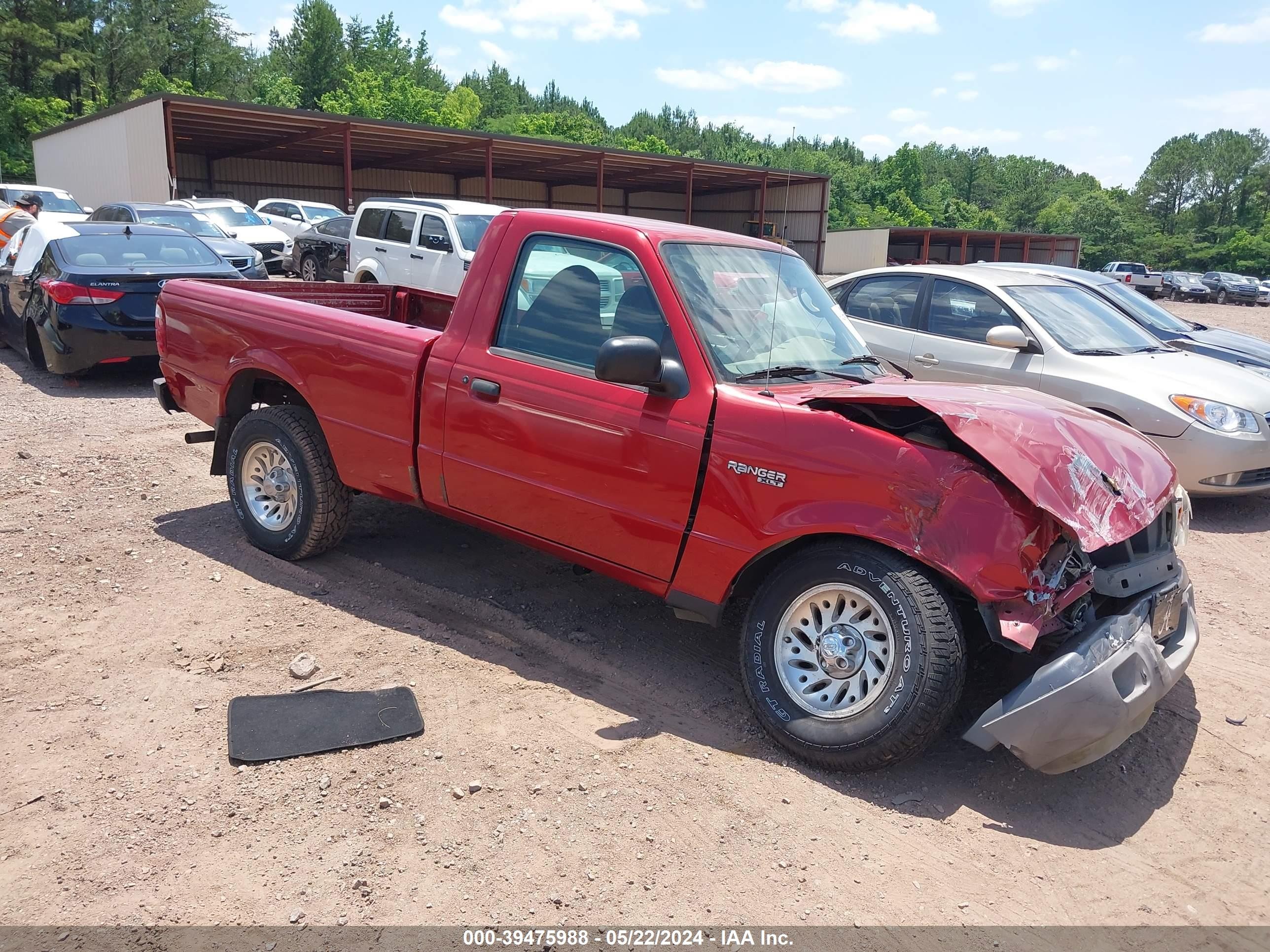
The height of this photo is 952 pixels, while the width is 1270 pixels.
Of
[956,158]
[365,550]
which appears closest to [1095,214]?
[956,158]

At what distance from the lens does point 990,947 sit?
2.80 m

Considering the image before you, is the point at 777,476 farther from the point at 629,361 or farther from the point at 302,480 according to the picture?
the point at 302,480

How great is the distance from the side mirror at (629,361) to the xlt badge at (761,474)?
49 centimetres

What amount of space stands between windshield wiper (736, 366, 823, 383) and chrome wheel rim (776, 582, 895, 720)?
0.95 metres

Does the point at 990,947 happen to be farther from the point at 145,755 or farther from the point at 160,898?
the point at 145,755

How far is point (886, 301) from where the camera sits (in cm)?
885

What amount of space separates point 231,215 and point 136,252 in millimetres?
12067

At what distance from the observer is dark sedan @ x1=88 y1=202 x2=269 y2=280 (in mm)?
12523

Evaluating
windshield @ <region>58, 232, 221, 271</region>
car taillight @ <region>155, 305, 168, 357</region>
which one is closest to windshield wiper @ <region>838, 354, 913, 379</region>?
car taillight @ <region>155, 305, 168, 357</region>

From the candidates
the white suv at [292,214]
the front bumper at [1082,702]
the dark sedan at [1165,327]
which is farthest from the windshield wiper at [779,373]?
the white suv at [292,214]

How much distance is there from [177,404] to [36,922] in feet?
13.5

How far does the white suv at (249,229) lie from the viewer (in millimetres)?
20281

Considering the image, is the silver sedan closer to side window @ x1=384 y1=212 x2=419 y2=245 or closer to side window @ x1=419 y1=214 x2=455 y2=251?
side window @ x1=419 y1=214 x2=455 y2=251

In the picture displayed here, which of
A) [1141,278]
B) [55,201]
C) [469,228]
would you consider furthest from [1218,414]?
[1141,278]
